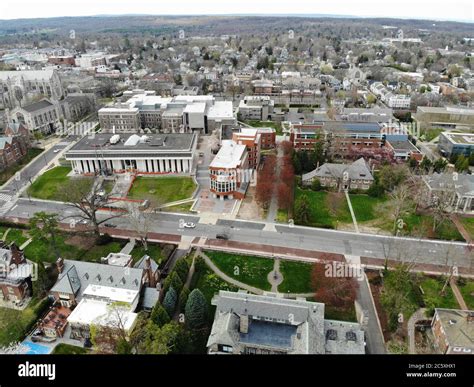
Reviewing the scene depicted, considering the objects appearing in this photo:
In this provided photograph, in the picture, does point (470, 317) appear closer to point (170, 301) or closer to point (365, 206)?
point (365, 206)

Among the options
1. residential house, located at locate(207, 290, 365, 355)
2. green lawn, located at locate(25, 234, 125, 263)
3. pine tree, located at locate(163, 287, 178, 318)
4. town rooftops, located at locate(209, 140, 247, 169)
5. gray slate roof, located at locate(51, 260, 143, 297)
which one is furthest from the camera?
town rooftops, located at locate(209, 140, 247, 169)

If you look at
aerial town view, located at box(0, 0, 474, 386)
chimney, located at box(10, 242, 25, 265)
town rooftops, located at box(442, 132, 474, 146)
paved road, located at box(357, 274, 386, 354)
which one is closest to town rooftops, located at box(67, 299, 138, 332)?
aerial town view, located at box(0, 0, 474, 386)

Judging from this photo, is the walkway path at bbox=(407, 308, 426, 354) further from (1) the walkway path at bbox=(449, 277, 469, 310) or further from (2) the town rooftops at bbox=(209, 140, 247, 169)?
(2) the town rooftops at bbox=(209, 140, 247, 169)

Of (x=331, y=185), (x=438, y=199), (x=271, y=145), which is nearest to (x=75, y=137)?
(x=271, y=145)

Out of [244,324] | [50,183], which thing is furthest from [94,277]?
[50,183]
